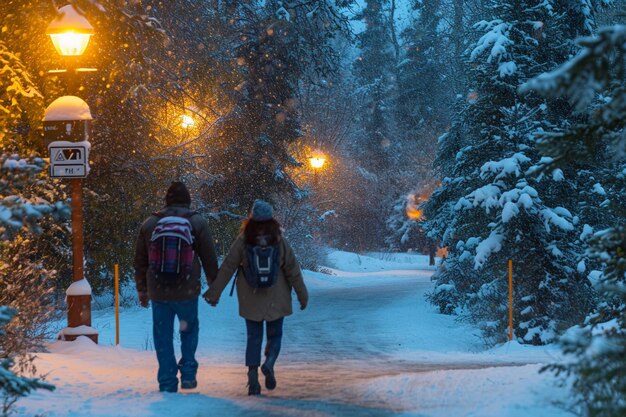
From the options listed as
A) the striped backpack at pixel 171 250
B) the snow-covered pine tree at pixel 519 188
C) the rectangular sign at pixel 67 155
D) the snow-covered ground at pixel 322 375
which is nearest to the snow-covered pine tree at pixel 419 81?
the snow-covered pine tree at pixel 519 188

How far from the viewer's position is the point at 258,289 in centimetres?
866

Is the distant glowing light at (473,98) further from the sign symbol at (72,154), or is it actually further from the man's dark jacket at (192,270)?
the man's dark jacket at (192,270)

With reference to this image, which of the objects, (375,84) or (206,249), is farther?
(375,84)

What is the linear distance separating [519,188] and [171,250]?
32.0 ft

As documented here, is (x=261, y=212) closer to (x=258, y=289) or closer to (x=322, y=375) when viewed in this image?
(x=258, y=289)

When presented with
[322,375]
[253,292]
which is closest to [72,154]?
[253,292]

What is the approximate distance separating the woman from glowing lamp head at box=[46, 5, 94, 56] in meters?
3.84

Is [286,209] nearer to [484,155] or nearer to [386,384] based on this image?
[484,155]

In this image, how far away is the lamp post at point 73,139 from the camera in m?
11.0

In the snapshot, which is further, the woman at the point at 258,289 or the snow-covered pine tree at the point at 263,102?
the snow-covered pine tree at the point at 263,102

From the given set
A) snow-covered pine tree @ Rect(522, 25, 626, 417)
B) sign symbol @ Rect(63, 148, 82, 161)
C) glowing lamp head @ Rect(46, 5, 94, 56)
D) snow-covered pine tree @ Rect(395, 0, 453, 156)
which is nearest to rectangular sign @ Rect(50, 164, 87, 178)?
sign symbol @ Rect(63, 148, 82, 161)

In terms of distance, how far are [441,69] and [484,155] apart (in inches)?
1469

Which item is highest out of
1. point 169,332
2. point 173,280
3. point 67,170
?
point 67,170

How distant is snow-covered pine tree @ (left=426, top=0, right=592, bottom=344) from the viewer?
1656 cm
